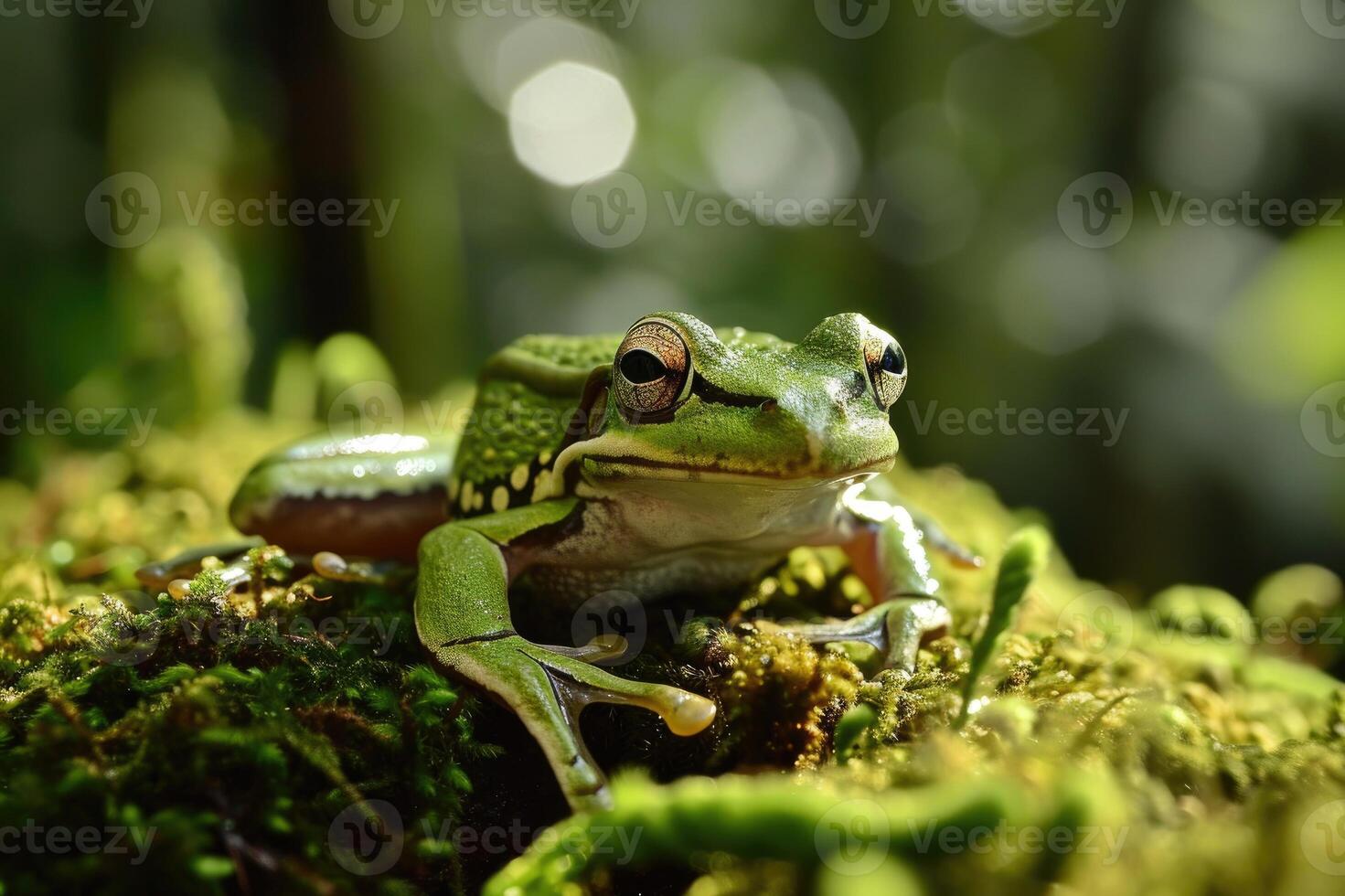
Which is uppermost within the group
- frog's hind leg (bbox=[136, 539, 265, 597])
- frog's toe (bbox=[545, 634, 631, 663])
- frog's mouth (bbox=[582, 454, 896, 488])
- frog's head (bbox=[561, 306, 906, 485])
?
frog's head (bbox=[561, 306, 906, 485])

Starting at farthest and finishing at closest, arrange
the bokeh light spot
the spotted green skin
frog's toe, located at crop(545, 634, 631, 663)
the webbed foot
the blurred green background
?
the bokeh light spot, the blurred green background, frog's toe, located at crop(545, 634, 631, 663), the spotted green skin, the webbed foot

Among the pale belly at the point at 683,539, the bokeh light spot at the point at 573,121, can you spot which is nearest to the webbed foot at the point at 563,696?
the pale belly at the point at 683,539

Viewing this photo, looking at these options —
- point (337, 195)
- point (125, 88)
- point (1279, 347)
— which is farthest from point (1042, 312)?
point (125, 88)

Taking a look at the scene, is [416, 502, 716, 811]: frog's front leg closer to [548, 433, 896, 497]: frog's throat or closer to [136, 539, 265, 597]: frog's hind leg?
[548, 433, 896, 497]: frog's throat

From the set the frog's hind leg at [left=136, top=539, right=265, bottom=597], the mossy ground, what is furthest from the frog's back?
the frog's hind leg at [left=136, top=539, right=265, bottom=597]

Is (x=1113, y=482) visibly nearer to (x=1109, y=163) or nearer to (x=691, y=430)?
(x=1109, y=163)

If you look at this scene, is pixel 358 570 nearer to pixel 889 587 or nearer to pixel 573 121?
pixel 889 587
